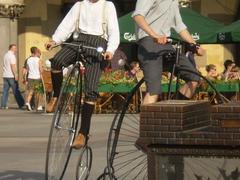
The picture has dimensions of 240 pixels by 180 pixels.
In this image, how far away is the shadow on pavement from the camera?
9.43 metres

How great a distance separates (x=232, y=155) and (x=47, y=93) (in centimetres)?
1656

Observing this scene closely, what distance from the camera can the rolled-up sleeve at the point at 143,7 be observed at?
8062 millimetres

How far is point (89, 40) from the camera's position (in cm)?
848

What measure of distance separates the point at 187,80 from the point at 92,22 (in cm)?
111

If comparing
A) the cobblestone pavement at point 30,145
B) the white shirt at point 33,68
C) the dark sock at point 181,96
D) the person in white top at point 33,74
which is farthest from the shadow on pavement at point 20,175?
the white shirt at point 33,68

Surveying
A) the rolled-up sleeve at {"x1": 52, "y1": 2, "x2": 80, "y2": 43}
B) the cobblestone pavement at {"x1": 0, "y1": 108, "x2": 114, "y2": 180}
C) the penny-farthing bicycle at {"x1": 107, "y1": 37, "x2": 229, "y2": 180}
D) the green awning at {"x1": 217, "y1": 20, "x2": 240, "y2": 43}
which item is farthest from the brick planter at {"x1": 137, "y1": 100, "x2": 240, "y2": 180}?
the green awning at {"x1": 217, "y1": 20, "x2": 240, "y2": 43}

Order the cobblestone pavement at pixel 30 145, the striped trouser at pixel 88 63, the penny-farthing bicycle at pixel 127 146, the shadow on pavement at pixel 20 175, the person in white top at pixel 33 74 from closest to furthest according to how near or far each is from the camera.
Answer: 1. the penny-farthing bicycle at pixel 127 146
2. the striped trouser at pixel 88 63
3. the shadow on pavement at pixel 20 175
4. the cobblestone pavement at pixel 30 145
5. the person in white top at pixel 33 74

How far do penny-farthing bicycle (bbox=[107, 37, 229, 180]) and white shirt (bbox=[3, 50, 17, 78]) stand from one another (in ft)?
47.2

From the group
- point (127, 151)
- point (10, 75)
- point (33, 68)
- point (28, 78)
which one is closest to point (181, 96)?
point (127, 151)

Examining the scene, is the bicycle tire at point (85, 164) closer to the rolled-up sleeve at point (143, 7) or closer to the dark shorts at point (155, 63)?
the dark shorts at point (155, 63)

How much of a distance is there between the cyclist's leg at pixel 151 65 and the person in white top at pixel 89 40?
0.99 feet

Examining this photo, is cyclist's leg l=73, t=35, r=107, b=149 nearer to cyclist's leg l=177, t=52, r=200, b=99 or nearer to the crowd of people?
cyclist's leg l=177, t=52, r=200, b=99

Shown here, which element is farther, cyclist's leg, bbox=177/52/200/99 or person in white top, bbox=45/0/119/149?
person in white top, bbox=45/0/119/149

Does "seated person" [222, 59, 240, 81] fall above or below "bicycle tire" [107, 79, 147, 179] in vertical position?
above
